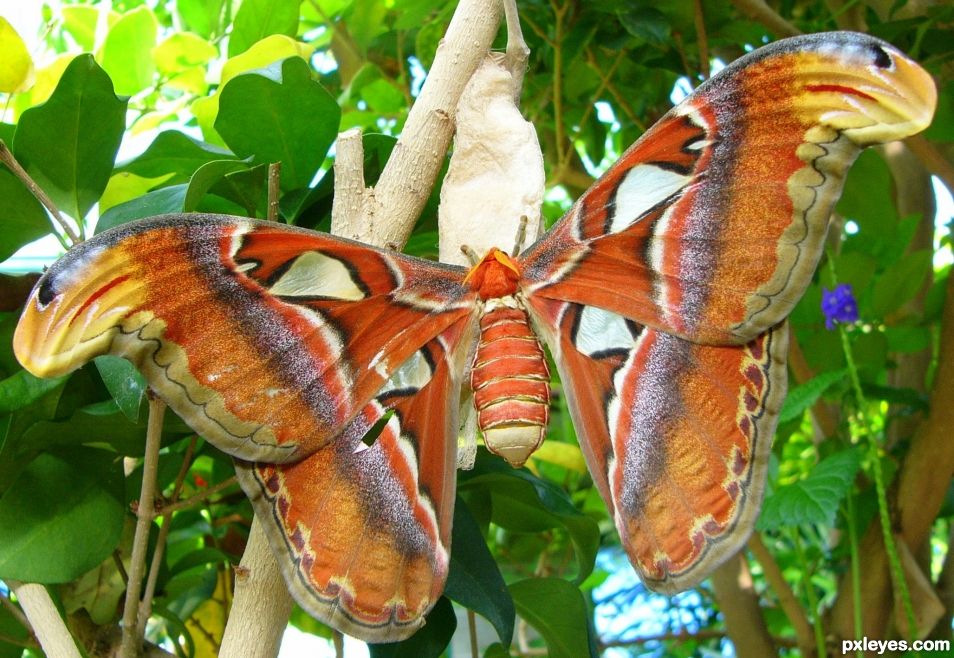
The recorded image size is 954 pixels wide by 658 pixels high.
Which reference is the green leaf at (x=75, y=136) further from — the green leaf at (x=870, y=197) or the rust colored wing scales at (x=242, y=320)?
the green leaf at (x=870, y=197)

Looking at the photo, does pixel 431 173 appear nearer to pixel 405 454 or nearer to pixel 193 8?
pixel 405 454

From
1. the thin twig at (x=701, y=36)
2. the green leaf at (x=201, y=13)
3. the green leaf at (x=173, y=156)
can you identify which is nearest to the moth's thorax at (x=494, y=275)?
the green leaf at (x=173, y=156)

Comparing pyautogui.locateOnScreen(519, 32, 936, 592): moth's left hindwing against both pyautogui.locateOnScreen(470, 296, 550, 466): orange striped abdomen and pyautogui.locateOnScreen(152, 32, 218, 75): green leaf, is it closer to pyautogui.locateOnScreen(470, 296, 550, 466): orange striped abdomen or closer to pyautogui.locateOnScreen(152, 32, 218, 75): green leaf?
pyautogui.locateOnScreen(470, 296, 550, 466): orange striped abdomen

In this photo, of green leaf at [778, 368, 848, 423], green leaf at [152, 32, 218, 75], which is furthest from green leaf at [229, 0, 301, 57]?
green leaf at [778, 368, 848, 423]

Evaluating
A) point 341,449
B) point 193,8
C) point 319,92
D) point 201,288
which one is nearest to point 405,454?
point 341,449

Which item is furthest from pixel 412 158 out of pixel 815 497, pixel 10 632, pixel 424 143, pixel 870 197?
pixel 870 197

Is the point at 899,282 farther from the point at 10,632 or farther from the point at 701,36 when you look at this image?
the point at 10,632
